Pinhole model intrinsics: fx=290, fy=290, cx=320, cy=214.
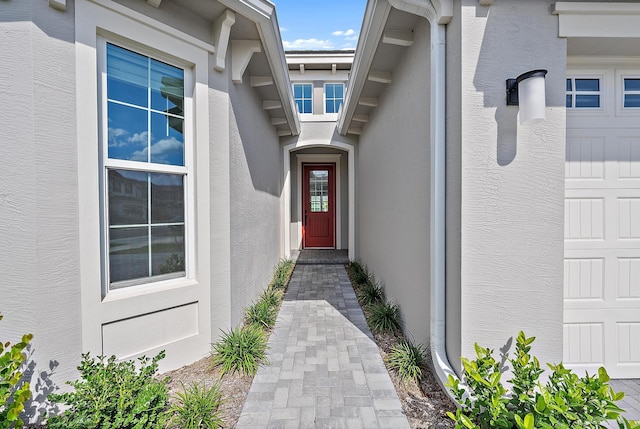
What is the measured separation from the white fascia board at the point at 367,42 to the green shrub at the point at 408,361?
307 centimetres

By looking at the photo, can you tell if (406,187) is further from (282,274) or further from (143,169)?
(282,274)

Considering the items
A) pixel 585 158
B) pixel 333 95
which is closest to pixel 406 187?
pixel 585 158

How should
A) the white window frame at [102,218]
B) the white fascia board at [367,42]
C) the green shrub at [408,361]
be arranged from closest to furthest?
the white window frame at [102,218] → the green shrub at [408,361] → the white fascia board at [367,42]

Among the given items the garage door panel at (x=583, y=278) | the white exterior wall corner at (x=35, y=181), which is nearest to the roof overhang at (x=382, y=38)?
the garage door panel at (x=583, y=278)

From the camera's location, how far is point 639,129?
2293mm

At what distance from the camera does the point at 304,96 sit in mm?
7598

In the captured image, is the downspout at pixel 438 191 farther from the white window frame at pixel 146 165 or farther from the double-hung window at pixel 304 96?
the double-hung window at pixel 304 96

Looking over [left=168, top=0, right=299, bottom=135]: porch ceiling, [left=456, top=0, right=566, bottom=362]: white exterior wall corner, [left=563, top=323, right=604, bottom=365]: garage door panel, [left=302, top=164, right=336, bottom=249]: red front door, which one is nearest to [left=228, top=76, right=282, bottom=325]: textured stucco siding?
[left=168, top=0, right=299, bottom=135]: porch ceiling

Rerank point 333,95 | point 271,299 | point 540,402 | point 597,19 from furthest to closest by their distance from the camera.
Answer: point 333,95 < point 271,299 < point 597,19 < point 540,402

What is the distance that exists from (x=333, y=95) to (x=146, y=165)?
6017 mm

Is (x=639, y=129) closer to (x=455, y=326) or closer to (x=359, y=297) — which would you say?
(x=455, y=326)

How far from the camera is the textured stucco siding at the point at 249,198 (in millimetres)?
3279

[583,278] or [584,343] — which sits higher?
[583,278]

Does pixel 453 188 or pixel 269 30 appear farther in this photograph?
pixel 269 30
